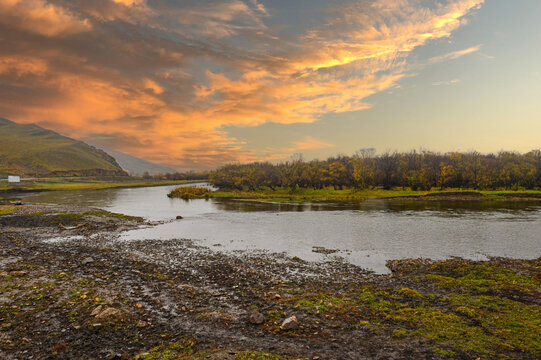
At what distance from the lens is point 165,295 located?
19234mm

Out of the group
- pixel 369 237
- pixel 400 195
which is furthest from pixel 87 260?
pixel 400 195

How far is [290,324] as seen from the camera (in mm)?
14625

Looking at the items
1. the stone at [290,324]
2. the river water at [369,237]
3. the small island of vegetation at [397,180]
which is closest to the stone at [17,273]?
the river water at [369,237]

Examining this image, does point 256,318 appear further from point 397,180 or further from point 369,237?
point 397,180

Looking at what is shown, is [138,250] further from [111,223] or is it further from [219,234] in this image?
[111,223]

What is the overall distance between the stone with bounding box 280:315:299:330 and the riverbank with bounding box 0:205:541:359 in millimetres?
70

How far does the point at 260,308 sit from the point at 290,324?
3.35 meters

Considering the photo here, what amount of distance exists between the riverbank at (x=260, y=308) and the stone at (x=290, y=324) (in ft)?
0.23

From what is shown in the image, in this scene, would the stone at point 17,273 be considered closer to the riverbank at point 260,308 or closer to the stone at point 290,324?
the riverbank at point 260,308

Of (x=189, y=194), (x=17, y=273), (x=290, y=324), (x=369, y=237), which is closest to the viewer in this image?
(x=290, y=324)

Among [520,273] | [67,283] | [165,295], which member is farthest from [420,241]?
[67,283]

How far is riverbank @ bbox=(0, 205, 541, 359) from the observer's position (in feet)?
41.2

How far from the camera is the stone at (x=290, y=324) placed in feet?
47.6

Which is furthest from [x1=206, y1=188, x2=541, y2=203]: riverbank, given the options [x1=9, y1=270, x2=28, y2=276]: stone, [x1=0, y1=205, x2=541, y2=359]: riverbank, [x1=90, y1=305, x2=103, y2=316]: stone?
[x1=90, y1=305, x2=103, y2=316]: stone
